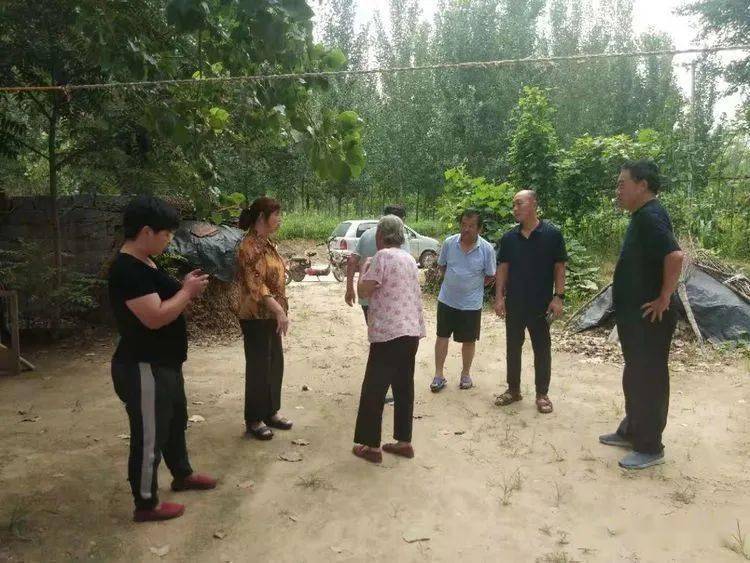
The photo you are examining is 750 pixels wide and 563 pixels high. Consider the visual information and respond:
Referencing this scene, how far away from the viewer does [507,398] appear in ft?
15.8

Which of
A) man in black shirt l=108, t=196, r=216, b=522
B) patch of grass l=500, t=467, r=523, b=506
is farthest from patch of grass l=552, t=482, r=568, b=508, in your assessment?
man in black shirt l=108, t=196, r=216, b=522

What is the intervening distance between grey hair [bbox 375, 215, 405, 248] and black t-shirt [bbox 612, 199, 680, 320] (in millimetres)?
1448

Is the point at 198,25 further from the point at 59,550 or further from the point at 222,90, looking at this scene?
the point at 59,550

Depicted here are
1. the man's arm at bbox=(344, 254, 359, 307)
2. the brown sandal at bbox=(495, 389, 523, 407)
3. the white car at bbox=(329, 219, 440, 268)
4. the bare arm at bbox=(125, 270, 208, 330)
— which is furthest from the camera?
the white car at bbox=(329, 219, 440, 268)

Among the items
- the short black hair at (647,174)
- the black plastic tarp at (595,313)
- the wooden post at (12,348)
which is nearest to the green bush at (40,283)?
the wooden post at (12,348)

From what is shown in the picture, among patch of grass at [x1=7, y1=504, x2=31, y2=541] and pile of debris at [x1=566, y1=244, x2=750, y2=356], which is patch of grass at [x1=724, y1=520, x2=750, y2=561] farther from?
pile of debris at [x1=566, y1=244, x2=750, y2=356]

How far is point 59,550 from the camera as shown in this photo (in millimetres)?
2688

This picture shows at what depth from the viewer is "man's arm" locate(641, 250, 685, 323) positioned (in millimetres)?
3434

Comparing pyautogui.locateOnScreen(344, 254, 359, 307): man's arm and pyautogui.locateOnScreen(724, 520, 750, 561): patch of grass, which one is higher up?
pyautogui.locateOnScreen(344, 254, 359, 307): man's arm

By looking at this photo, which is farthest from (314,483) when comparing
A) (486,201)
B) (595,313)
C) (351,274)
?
(486,201)

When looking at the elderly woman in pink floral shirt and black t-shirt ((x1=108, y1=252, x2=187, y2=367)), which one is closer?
black t-shirt ((x1=108, y1=252, x2=187, y2=367))

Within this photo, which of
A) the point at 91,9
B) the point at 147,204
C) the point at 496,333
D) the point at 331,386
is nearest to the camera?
the point at 147,204

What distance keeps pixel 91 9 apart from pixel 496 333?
18.2ft

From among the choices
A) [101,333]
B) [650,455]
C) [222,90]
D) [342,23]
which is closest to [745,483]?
[650,455]
